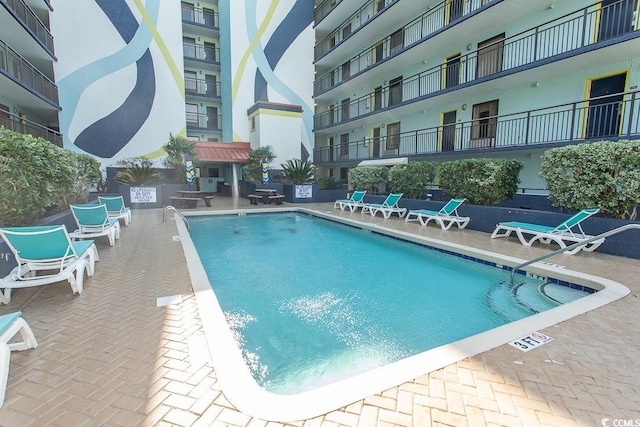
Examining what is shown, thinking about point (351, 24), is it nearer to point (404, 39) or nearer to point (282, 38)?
point (282, 38)

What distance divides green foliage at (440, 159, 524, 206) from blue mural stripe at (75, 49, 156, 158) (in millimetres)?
19781

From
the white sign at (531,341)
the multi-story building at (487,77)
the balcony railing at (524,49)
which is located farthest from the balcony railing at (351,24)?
the white sign at (531,341)

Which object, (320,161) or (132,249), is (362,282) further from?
(320,161)

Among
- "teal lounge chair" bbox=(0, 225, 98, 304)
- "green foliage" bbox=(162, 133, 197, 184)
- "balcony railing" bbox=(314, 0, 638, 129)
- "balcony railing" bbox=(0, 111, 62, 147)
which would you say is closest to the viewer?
"teal lounge chair" bbox=(0, 225, 98, 304)

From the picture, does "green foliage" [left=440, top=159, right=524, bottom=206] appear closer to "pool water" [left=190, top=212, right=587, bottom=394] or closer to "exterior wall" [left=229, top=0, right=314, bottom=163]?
"pool water" [left=190, top=212, right=587, bottom=394]

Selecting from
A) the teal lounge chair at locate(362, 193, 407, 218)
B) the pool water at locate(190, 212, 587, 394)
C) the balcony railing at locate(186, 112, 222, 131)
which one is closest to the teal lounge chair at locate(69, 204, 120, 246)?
the pool water at locate(190, 212, 587, 394)

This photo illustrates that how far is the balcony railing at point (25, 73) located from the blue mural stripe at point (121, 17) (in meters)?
5.51

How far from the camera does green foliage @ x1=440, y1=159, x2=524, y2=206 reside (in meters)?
9.57

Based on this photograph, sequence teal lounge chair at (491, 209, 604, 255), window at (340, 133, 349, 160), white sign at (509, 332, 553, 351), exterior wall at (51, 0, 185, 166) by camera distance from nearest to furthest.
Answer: white sign at (509, 332, 553, 351) < teal lounge chair at (491, 209, 604, 255) < exterior wall at (51, 0, 185, 166) < window at (340, 133, 349, 160)

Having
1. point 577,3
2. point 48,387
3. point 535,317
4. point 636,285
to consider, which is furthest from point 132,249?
point 577,3

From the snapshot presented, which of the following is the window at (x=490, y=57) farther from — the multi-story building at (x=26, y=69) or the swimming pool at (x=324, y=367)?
the multi-story building at (x=26, y=69)

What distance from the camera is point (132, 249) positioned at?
711cm

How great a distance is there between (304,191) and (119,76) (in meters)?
14.3

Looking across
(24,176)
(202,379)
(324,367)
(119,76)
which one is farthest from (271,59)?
(202,379)
